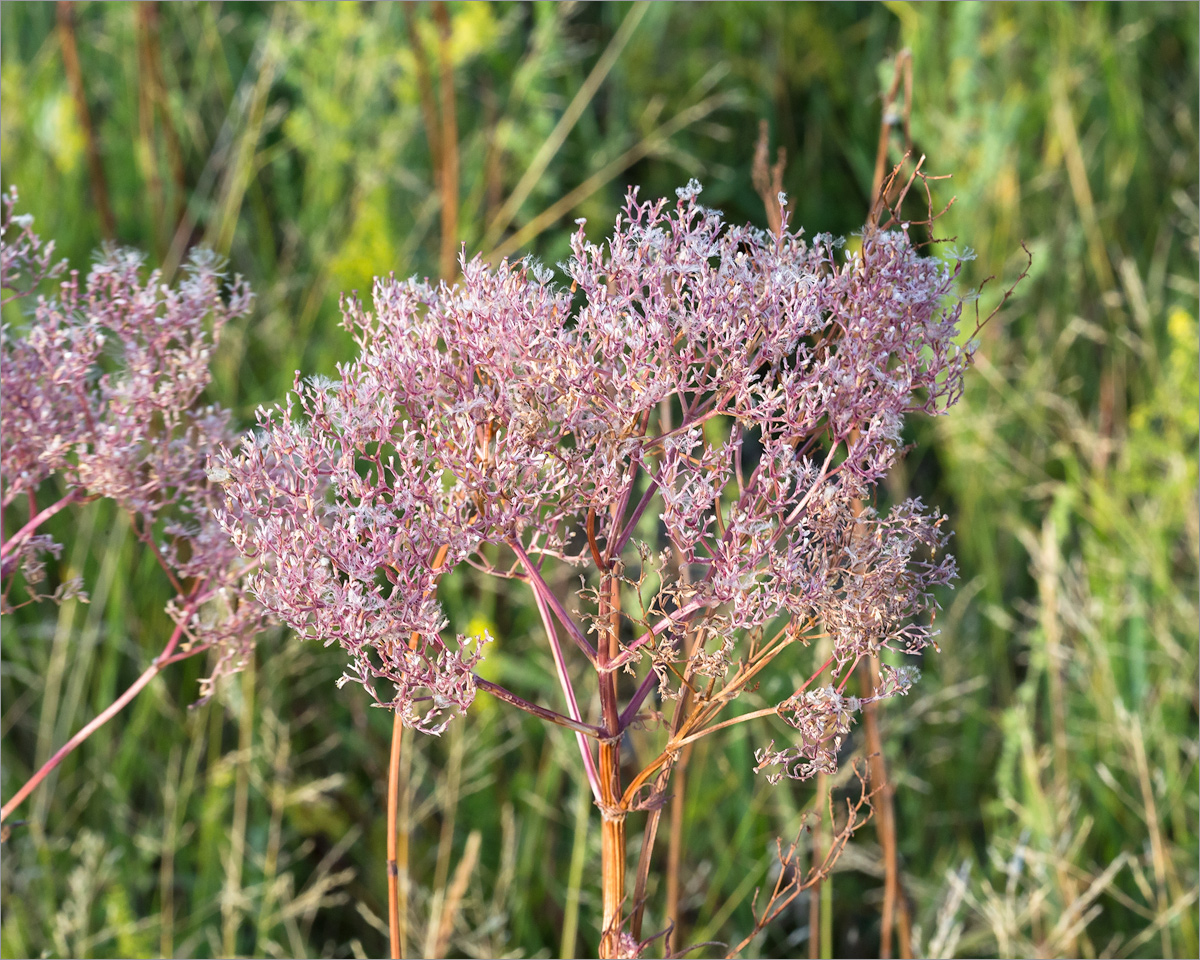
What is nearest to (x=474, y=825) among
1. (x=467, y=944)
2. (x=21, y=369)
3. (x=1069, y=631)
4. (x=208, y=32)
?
(x=467, y=944)

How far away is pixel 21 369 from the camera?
580 millimetres

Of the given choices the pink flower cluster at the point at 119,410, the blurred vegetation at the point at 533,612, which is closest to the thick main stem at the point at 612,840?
the pink flower cluster at the point at 119,410

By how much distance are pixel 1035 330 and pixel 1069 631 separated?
53 centimetres

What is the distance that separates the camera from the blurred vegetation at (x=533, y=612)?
128 centimetres

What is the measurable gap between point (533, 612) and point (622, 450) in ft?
3.56

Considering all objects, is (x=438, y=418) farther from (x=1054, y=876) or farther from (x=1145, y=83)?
(x=1145, y=83)

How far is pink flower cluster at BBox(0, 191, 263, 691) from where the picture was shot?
577mm

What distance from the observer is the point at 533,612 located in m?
1.54

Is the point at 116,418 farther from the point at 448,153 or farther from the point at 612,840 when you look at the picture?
the point at 448,153

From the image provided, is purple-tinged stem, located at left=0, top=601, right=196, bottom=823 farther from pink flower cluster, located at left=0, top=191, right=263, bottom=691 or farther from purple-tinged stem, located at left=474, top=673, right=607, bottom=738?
purple-tinged stem, located at left=474, top=673, right=607, bottom=738

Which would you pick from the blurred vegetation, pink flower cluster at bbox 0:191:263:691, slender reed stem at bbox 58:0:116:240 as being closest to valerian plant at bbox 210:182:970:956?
pink flower cluster at bbox 0:191:263:691

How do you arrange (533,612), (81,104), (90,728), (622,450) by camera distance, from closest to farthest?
1. (622,450)
2. (90,728)
3. (81,104)
4. (533,612)

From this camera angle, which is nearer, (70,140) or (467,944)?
(467,944)

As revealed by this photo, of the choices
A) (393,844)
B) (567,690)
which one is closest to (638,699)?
(567,690)
